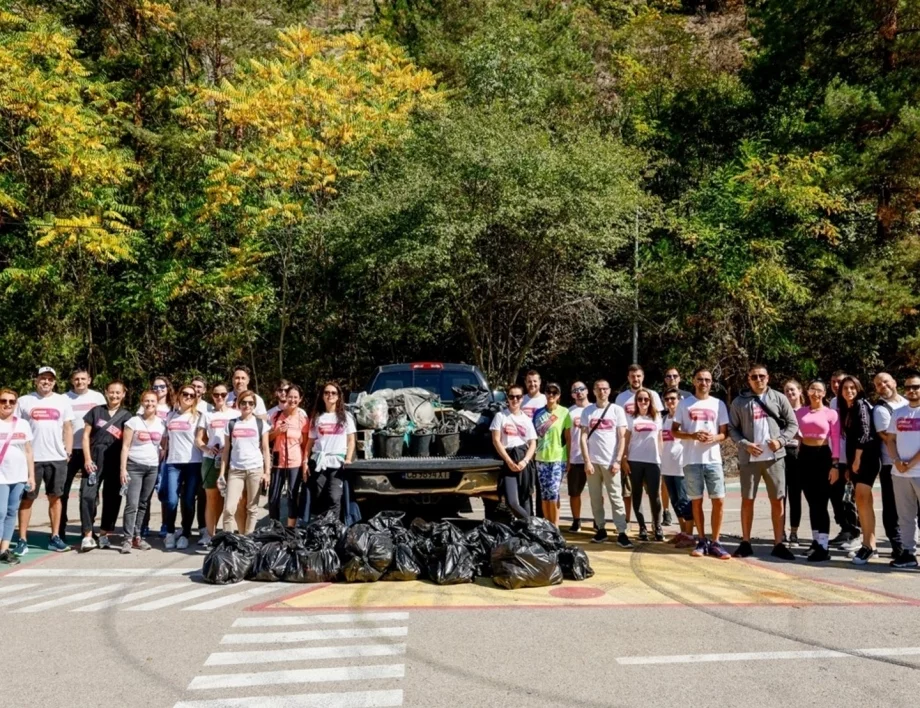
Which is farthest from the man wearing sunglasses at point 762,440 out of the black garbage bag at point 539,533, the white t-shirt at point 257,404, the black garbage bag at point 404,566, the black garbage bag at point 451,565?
the white t-shirt at point 257,404

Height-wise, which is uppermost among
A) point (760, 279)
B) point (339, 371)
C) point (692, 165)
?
point (692, 165)

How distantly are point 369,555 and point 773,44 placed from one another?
2224 centimetres

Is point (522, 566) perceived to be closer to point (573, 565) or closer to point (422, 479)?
point (573, 565)

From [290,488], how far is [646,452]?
13.3 ft

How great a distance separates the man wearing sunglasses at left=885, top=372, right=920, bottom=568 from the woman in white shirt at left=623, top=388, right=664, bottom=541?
2450 millimetres

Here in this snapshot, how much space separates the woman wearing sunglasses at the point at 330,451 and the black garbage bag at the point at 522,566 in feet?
7.33

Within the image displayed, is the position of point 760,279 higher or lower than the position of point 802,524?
higher

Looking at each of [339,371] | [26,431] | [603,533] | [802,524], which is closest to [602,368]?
[339,371]

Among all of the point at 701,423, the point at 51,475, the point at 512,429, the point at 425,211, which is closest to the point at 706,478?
the point at 701,423

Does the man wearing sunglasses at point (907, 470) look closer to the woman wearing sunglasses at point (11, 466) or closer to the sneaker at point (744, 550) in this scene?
the sneaker at point (744, 550)

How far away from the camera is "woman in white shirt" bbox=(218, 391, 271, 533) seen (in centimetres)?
922

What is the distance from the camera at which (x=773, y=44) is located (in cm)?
2455

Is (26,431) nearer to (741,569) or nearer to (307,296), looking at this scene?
(741,569)

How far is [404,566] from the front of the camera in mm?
7715
